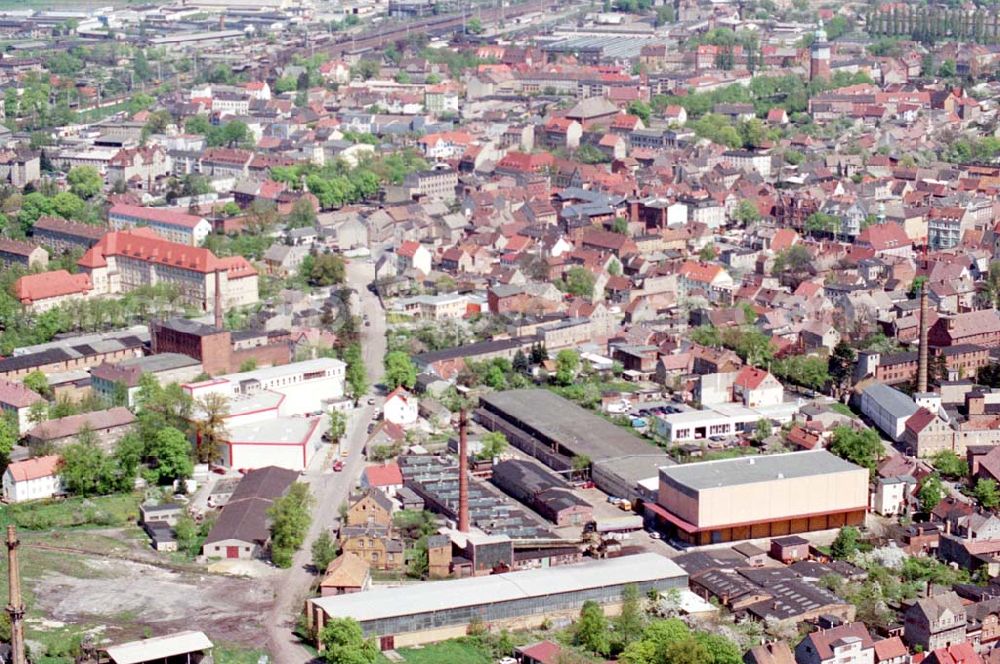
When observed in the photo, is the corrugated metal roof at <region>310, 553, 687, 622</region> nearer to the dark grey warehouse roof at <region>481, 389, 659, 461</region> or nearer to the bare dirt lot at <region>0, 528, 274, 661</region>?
the bare dirt lot at <region>0, 528, 274, 661</region>

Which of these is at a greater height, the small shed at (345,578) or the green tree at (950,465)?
the small shed at (345,578)

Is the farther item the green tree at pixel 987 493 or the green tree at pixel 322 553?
the green tree at pixel 987 493

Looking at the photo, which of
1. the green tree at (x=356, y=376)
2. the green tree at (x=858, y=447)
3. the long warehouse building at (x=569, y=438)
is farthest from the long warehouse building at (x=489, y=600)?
the green tree at (x=356, y=376)

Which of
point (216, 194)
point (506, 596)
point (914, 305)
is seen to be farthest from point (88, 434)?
point (216, 194)

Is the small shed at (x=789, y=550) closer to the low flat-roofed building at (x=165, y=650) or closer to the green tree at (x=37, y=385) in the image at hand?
the low flat-roofed building at (x=165, y=650)

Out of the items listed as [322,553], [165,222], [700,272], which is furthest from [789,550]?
[165,222]

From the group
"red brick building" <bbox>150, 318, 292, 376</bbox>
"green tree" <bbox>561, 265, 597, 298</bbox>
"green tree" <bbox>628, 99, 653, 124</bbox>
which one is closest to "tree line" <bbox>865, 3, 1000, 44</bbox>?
"green tree" <bbox>628, 99, 653, 124</bbox>
